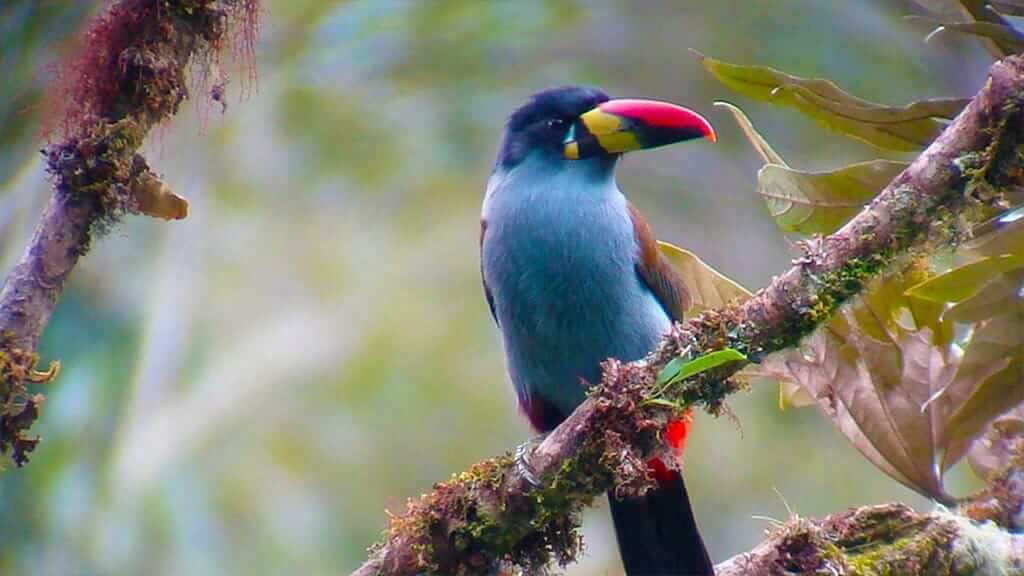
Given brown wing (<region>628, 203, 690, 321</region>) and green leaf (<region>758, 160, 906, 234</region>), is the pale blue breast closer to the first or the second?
brown wing (<region>628, 203, 690, 321</region>)

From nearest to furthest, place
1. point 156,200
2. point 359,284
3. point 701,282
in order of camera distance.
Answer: point 156,200
point 701,282
point 359,284

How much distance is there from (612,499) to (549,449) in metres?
0.75

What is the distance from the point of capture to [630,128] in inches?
123

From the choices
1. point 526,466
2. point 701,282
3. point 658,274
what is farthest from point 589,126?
point 526,466

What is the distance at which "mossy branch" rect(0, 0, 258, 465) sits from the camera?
2.04m

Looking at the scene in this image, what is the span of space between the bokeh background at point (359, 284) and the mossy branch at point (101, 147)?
99 centimetres

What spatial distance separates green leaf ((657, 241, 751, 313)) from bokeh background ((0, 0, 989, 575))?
1121 millimetres

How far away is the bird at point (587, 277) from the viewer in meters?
3.01

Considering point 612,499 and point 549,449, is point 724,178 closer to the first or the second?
point 612,499

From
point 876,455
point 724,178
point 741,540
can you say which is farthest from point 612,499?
point 724,178

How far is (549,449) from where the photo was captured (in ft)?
7.27

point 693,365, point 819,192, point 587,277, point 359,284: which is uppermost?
point 359,284

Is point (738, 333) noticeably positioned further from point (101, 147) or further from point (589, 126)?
point (589, 126)

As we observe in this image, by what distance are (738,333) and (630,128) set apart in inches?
46.2
